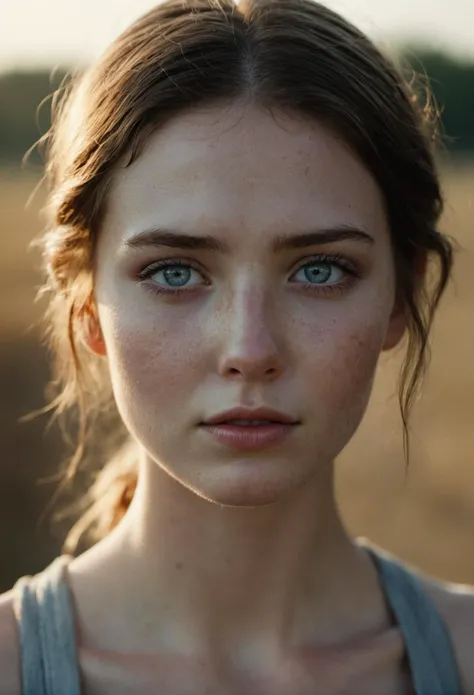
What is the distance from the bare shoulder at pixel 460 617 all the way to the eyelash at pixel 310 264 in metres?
0.66

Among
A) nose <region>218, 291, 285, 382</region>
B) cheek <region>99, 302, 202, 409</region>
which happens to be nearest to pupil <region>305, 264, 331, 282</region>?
nose <region>218, 291, 285, 382</region>

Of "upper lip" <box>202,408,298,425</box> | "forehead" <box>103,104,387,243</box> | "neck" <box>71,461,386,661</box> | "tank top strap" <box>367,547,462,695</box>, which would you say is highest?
"forehead" <box>103,104,387,243</box>

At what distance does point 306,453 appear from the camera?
2182mm

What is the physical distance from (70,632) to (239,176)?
0.80 m

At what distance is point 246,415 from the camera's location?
6.90 ft

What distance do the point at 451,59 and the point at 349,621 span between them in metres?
2.65

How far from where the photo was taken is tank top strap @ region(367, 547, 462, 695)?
2393 millimetres

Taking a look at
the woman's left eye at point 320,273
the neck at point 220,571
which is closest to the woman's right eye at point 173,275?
the woman's left eye at point 320,273

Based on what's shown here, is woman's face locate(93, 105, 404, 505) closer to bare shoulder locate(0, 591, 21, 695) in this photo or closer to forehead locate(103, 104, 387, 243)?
forehead locate(103, 104, 387, 243)

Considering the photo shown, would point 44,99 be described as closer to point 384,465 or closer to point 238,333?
point 238,333

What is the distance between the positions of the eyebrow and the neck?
42cm

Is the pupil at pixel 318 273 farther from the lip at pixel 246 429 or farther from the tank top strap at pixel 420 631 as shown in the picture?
the tank top strap at pixel 420 631

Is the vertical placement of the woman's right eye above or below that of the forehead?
below

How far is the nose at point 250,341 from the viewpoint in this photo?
2.07m
